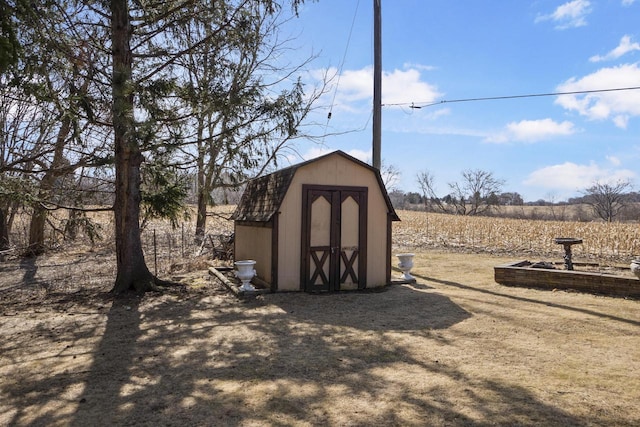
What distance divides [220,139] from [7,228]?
12.0 m

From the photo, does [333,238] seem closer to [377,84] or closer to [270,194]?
[270,194]

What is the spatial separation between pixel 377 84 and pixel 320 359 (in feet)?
27.2

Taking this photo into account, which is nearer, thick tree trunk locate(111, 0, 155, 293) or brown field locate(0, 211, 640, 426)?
brown field locate(0, 211, 640, 426)

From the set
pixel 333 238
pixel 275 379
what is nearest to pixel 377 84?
pixel 333 238

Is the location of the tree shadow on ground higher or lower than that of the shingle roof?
lower

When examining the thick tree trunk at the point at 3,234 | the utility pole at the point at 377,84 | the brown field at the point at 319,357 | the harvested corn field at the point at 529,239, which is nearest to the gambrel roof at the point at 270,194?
the brown field at the point at 319,357

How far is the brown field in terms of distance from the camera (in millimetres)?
3549

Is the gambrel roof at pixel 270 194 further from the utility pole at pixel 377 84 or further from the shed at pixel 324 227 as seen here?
the utility pole at pixel 377 84

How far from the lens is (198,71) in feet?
29.5

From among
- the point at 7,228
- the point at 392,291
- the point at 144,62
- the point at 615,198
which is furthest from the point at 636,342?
the point at 615,198

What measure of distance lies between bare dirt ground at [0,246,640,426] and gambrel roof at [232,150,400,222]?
1.79m

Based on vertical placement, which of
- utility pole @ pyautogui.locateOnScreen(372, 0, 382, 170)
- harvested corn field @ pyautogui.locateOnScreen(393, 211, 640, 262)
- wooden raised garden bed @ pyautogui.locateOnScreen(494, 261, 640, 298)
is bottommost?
wooden raised garden bed @ pyautogui.locateOnScreen(494, 261, 640, 298)

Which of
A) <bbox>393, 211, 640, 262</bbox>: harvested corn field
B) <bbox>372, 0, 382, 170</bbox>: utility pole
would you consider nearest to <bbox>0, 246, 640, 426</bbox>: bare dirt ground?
<bbox>372, 0, 382, 170</bbox>: utility pole

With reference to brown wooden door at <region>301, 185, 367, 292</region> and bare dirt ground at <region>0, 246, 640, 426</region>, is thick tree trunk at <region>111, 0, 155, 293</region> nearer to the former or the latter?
A: bare dirt ground at <region>0, 246, 640, 426</region>
